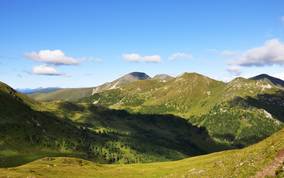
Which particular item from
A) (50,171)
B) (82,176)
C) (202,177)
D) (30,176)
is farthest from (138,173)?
(202,177)

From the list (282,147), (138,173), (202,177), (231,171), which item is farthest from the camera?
(138,173)

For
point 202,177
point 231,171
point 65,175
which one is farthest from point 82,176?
point 231,171

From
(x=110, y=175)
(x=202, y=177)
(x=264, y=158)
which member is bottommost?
(x=110, y=175)

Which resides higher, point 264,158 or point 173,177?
point 264,158

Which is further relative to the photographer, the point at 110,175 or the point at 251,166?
the point at 110,175

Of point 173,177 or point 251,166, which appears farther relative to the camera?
point 173,177

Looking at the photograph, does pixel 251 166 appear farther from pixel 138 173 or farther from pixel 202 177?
pixel 138 173

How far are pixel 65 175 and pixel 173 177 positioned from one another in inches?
1215

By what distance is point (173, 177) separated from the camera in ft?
204

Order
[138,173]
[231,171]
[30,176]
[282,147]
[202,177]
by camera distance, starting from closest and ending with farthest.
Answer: [282,147] → [231,171] → [202,177] → [30,176] → [138,173]

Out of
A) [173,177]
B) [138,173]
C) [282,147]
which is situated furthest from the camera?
[138,173]

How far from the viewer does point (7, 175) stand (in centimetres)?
7294

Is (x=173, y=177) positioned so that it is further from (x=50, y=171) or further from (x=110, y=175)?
(x=50, y=171)

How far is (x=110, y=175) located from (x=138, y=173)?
6.90m
